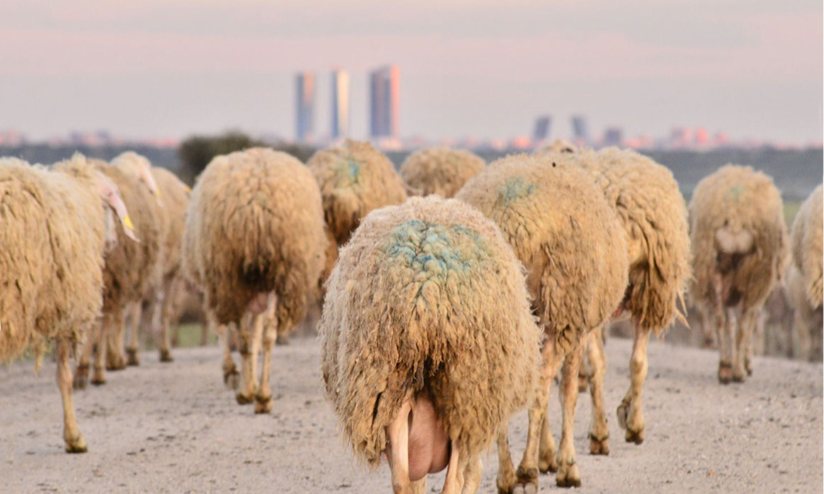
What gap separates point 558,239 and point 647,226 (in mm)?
1800

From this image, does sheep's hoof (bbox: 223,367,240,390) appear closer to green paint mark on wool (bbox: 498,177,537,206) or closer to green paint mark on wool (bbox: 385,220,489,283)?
green paint mark on wool (bbox: 498,177,537,206)

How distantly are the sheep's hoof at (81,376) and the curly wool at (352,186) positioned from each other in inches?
126

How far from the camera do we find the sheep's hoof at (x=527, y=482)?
9078 millimetres

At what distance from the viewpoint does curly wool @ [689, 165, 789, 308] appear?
47.6 ft

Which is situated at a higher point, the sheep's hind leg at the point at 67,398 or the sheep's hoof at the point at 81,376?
the sheep's hind leg at the point at 67,398

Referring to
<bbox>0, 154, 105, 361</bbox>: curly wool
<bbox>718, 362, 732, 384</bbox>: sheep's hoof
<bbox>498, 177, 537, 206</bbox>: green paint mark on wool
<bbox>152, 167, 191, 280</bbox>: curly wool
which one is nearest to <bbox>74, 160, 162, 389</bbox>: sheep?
<bbox>152, 167, 191, 280</bbox>: curly wool

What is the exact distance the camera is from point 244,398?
13.5 m

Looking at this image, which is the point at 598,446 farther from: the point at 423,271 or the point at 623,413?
the point at 423,271

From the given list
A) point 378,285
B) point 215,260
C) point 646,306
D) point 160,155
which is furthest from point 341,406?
point 160,155

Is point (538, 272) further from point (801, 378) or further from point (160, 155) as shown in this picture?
point (160, 155)

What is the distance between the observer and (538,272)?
8773mm

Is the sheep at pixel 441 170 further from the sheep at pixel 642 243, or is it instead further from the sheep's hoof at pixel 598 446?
the sheep's hoof at pixel 598 446

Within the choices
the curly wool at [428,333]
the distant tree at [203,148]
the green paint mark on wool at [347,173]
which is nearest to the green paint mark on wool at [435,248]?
the curly wool at [428,333]

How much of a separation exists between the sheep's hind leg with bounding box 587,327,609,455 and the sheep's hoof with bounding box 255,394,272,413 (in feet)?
11.2
